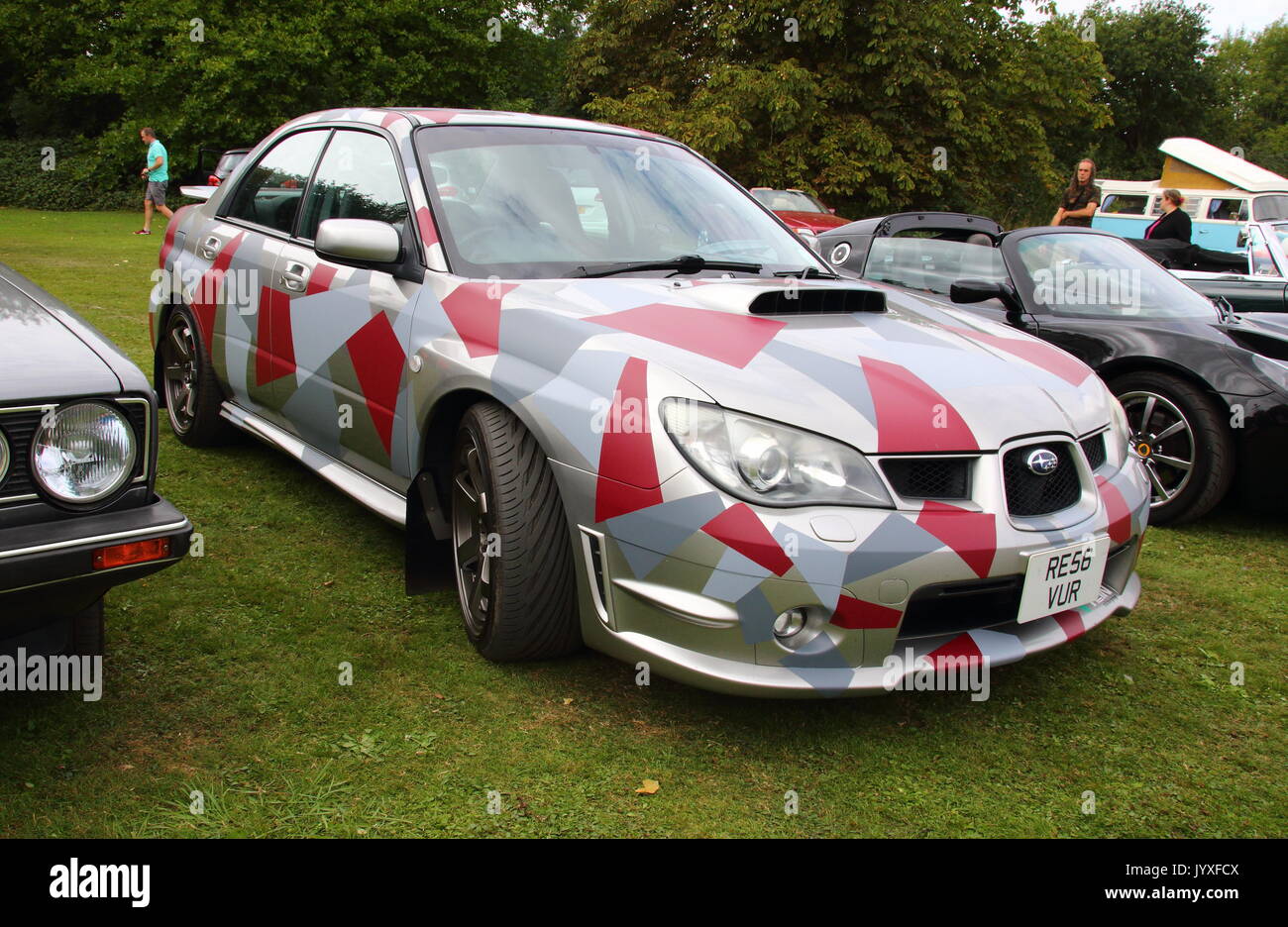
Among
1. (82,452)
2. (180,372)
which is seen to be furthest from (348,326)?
(180,372)

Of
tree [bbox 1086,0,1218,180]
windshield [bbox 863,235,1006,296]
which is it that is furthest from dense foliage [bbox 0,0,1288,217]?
windshield [bbox 863,235,1006,296]

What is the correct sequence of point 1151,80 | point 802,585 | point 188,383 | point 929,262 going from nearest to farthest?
point 802,585, point 188,383, point 929,262, point 1151,80

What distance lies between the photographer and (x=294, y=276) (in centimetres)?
405

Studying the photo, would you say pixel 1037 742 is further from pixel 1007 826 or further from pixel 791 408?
pixel 791 408

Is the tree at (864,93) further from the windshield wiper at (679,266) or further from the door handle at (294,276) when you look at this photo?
the windshield wiper at (679,266)

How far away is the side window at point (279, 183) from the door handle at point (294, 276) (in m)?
0.26

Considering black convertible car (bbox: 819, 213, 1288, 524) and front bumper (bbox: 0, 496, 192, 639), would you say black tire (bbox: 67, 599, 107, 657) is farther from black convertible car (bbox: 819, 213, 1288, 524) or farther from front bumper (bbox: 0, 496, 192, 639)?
black convertible car (bbox: 819, 213, 1288, 524)

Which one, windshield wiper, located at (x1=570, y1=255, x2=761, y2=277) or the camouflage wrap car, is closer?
the camouflage wrap car

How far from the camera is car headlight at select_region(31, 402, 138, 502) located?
220 cm

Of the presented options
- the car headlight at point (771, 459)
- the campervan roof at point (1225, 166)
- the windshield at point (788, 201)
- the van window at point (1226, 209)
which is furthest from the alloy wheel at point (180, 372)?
the campervan roof at point (1225, 166)

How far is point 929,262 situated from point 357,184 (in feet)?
11.1

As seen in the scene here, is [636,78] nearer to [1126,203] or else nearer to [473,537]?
[1126,203]

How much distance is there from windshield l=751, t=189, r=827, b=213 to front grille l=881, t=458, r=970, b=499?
15.5 m

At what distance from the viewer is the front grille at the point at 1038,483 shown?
107 inches
